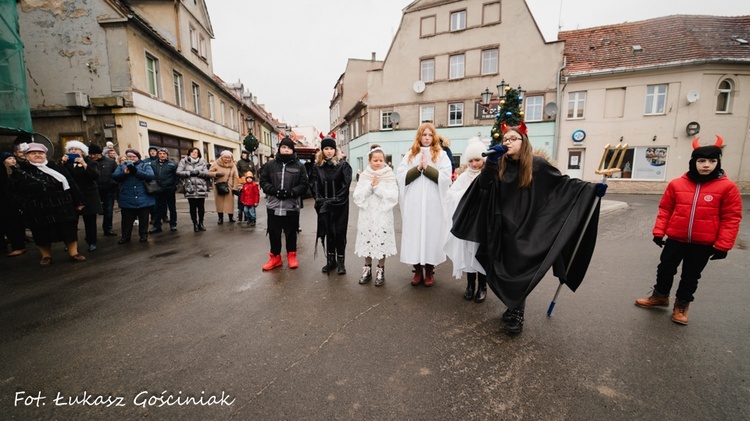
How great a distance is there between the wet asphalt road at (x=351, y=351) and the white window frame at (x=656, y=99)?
18.8 meters

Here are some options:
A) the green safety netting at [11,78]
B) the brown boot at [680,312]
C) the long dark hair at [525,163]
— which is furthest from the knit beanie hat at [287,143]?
the green safety netting at [11,78]

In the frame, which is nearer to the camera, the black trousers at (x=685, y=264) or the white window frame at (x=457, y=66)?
the black trousers at (x=685, y=264)

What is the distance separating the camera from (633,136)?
18828 millimetres

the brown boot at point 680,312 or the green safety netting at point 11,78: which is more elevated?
the green safety netting at point 11,78

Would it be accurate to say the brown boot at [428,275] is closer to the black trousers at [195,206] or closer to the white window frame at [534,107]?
the black trousers at [195,206]

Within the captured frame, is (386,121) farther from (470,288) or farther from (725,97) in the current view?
(470,288)

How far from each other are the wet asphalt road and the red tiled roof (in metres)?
19.8

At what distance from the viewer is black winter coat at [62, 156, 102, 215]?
19.4ft

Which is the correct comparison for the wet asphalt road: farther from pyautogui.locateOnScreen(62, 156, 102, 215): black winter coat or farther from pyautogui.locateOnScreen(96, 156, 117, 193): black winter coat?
pyautogui.locateOnScreen(96, 156, 117, 193): black winter coat

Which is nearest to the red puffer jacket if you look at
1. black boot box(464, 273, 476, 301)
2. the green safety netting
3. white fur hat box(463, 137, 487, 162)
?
white fur hat box(463, 137, 487, 162)

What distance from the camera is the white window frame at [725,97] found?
17422mm

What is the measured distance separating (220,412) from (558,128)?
76.7 feet

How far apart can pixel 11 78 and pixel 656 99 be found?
Answer: 29007 mm

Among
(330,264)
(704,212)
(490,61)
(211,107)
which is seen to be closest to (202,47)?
(211,107)
